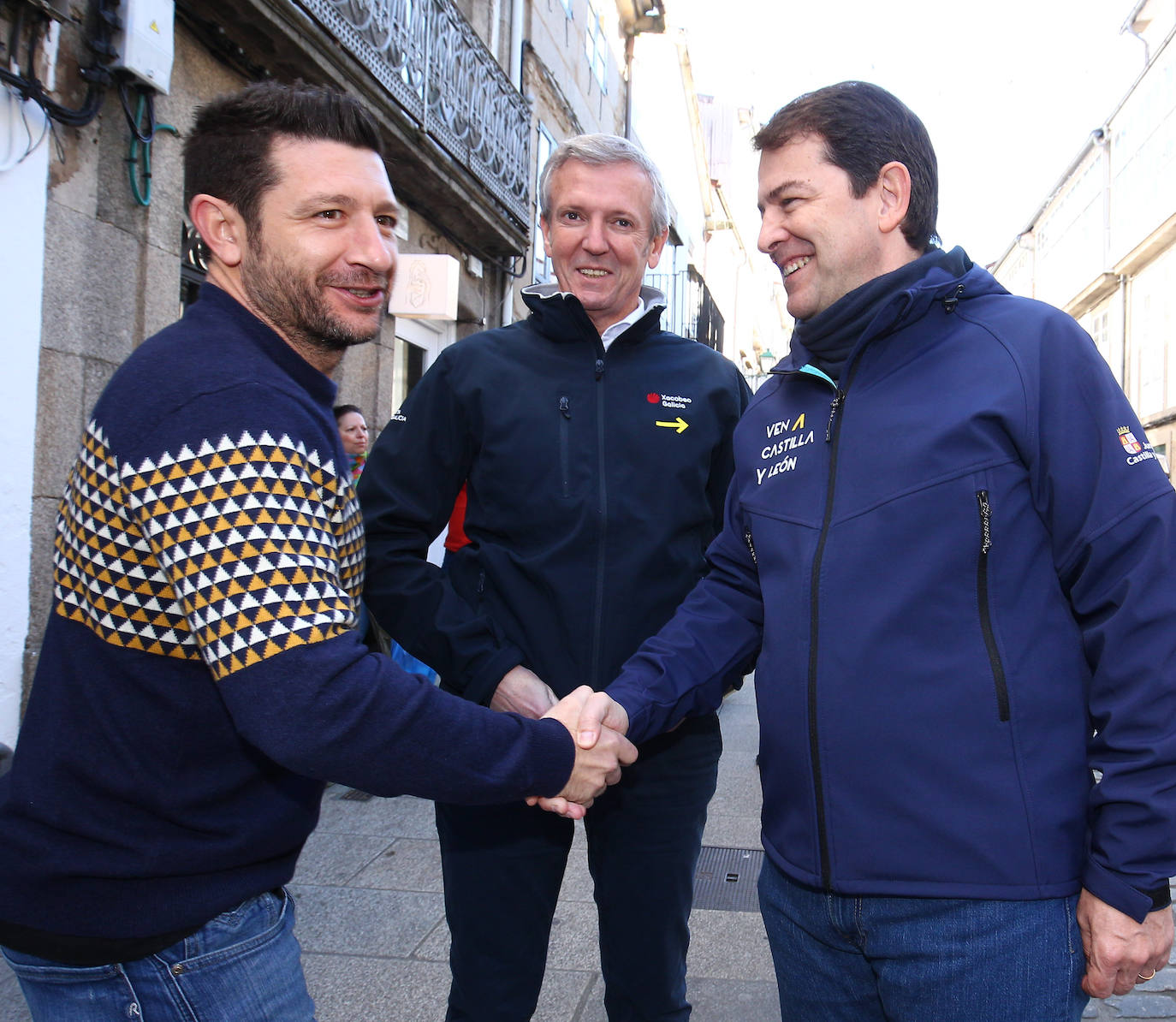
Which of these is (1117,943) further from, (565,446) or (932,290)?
(565,446)

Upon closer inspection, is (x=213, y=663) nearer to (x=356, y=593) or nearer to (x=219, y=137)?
(x=356, y=593)

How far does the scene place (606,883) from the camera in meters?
2.34

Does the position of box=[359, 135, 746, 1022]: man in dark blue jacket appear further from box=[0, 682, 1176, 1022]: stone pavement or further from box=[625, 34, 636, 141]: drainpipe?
box=[625, 34, 636, 141]: drainpipe

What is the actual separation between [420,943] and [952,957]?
2.61m

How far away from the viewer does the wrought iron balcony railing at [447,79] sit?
727 cm

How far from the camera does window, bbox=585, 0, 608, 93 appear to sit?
604 inches

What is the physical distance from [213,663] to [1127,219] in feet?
120

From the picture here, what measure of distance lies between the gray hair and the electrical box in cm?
357

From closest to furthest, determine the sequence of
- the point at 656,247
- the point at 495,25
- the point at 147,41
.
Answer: the point at 656,247, the point at 147,41, the point at 495,25

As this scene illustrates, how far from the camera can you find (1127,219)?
105 ft

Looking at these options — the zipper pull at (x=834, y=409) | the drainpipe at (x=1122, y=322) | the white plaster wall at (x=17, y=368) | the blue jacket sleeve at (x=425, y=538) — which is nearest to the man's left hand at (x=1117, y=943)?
the zipper pull at (x=834, y=409)

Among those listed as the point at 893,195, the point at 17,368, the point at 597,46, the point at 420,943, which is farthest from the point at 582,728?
the point at 597,46

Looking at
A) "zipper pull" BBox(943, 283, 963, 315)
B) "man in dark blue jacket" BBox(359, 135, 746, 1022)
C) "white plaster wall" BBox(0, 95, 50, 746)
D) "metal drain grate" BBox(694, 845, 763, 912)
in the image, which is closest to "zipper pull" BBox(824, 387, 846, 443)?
"zipper pull" BBox(943, 283, 963, 315)

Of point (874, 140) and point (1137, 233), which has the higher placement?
point (1137, 233)
